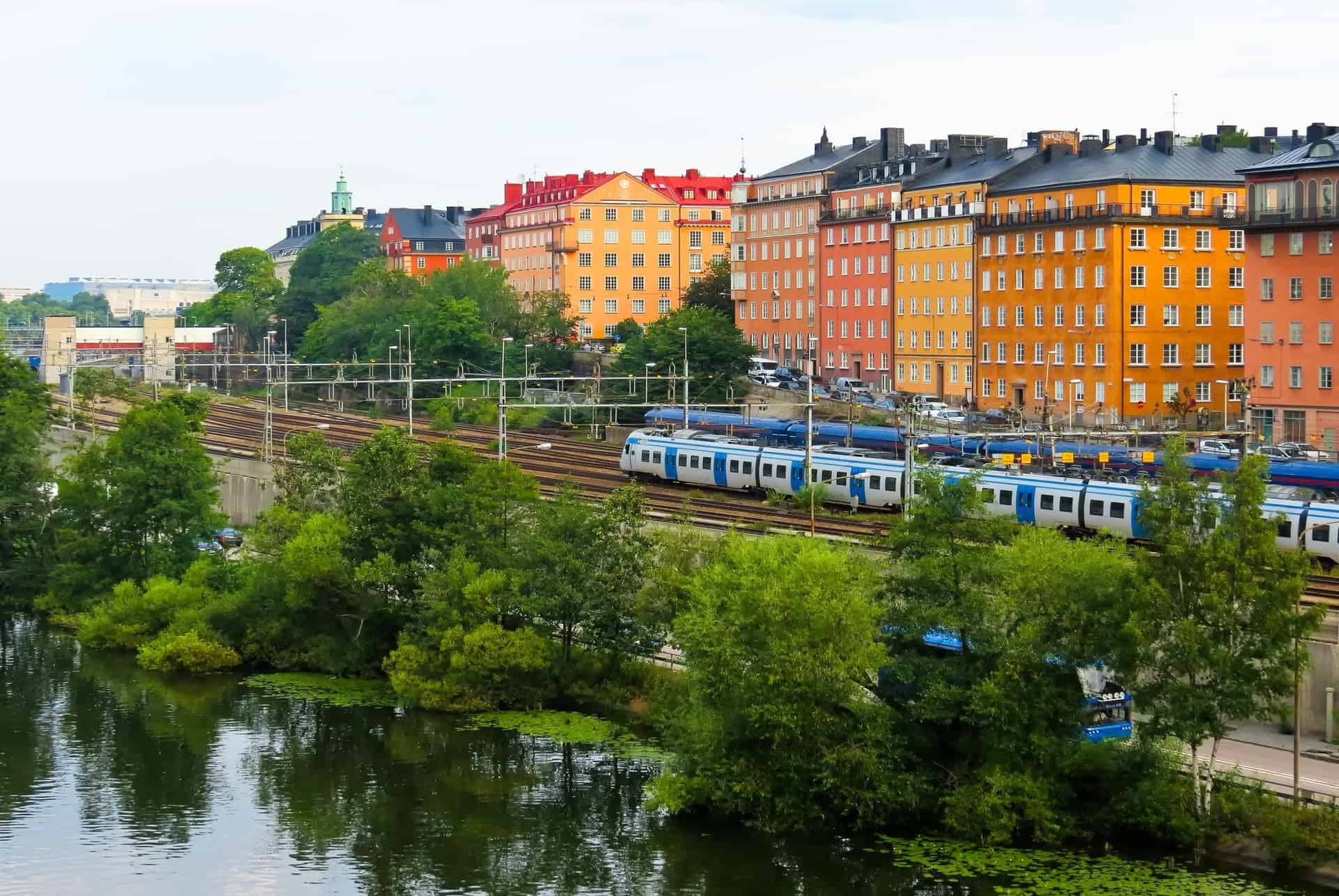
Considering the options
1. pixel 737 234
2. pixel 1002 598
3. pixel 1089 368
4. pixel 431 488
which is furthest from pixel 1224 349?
pixel 1002 598

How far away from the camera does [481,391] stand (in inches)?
5098

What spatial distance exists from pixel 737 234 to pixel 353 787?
307ft

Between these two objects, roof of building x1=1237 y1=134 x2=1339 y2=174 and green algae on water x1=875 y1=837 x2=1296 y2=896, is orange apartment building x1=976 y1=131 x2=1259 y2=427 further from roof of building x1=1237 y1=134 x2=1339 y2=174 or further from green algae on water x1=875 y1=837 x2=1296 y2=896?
green algae on water x1=875 y1=837 x2=1296 y2=896

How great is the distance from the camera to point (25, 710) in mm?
59062

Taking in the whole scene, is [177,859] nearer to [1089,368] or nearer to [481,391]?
[1089,368]

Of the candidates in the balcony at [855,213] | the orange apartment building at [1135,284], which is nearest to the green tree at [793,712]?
the orange apartment building at [1135,284]

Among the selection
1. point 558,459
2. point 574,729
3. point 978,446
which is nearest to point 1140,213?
point 978,446

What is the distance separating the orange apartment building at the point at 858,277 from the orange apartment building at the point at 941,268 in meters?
1.53

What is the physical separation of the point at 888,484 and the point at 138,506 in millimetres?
28094

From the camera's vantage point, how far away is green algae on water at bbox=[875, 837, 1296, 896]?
38.6 metres

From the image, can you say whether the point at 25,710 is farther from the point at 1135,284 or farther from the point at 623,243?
the point at 623,243

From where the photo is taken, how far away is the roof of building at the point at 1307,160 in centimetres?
8169

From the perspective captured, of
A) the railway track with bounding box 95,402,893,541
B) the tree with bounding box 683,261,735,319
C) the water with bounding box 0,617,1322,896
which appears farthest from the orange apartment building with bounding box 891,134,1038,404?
the water with bounding box 0,617,1322,896

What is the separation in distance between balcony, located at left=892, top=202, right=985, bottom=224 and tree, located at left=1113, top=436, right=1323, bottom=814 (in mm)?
69867
